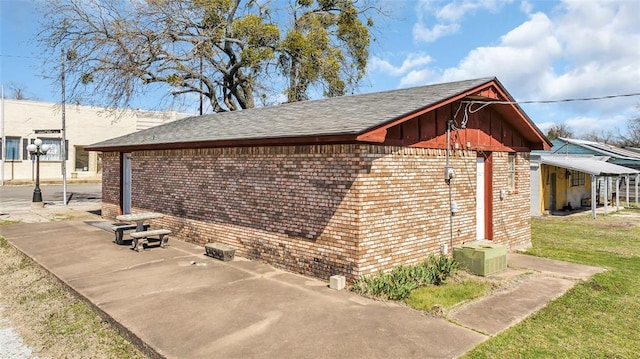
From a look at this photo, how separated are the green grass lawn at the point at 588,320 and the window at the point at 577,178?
12.5 meters

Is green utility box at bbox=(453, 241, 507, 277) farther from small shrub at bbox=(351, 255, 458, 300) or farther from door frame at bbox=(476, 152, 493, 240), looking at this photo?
door frame at bbox=(476, 152, 493, 240)

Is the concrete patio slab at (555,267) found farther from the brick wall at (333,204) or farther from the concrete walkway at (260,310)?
the brick wall at (333,204)

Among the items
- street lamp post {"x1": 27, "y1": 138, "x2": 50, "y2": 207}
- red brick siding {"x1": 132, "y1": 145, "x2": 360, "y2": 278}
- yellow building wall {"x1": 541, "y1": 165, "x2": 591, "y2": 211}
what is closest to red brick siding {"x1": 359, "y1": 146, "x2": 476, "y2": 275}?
red brick siding {"x1": 132, "y1": 145, "x2": 360, "y2": 278}

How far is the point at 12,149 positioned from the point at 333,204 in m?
36.9

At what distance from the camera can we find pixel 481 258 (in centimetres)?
835

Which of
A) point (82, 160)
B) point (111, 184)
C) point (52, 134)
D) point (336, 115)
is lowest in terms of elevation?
point (111, 184)

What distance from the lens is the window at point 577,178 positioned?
23.2 meters

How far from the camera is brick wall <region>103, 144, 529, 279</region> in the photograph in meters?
7.32

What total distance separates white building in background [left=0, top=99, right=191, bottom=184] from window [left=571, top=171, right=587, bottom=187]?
99.1 ft

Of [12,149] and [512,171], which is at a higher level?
[12,149]

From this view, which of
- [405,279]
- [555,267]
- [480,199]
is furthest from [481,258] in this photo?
[480,199]

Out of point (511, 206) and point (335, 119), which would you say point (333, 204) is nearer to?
point (335, 119)

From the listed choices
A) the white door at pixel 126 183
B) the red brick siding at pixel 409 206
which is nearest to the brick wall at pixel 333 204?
the red brick siding at pixel 409 206

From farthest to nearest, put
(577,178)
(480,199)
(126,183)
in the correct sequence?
(577,178), (126,183), (480,199)
